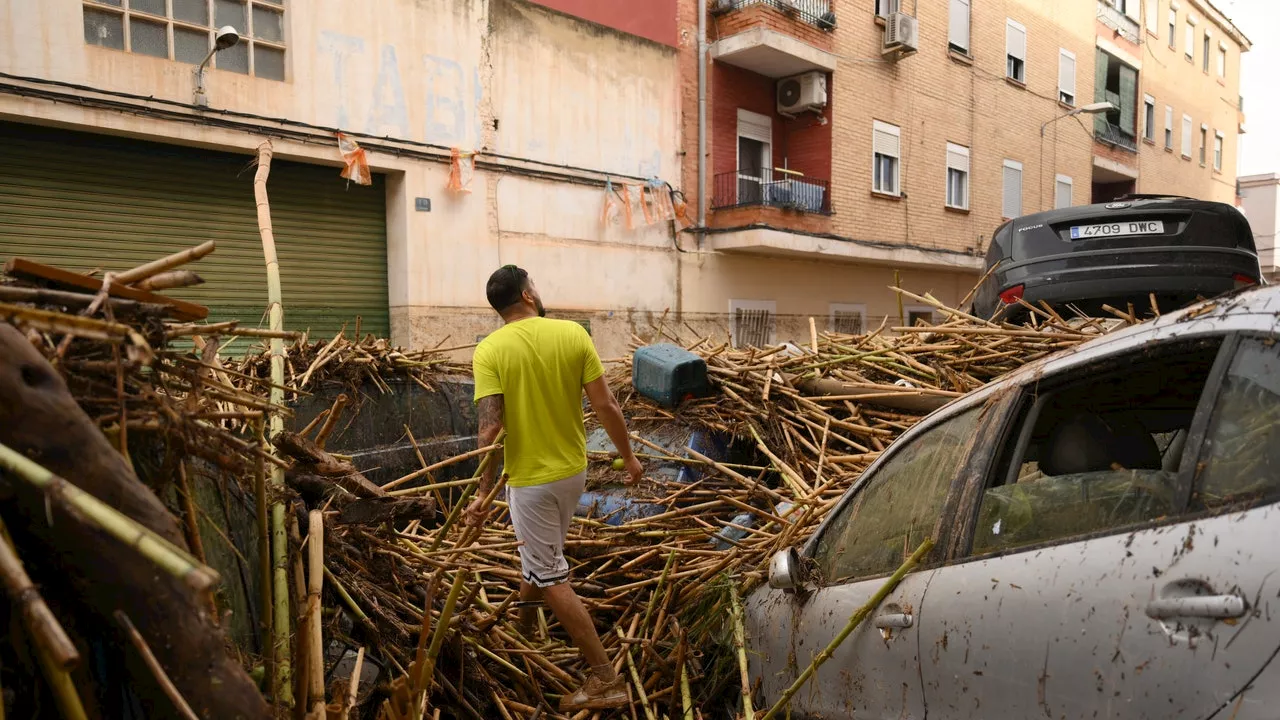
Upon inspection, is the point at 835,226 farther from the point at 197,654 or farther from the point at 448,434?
the point at 197,654

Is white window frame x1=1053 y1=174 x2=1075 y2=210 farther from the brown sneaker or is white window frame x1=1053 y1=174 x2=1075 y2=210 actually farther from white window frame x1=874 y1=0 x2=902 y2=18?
the brown sneaker

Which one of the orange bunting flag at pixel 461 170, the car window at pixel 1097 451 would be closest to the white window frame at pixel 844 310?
the orange bunting flag at pixel 461 170

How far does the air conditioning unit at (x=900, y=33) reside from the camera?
21219 millimetres

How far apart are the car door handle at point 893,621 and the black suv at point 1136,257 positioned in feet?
17.6

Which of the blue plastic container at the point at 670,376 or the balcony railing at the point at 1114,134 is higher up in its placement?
the balcony railing at the point at 1114,134

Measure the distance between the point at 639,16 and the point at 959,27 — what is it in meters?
10.8

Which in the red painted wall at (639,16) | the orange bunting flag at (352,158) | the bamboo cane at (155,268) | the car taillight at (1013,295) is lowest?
the car taillight at (1013,295)

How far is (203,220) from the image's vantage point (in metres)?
12.1

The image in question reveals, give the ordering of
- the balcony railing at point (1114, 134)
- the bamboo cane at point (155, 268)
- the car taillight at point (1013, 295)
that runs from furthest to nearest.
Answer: the balcony railing at point (1114, 134), the car taillight at point (1013, 295), the bamboo cane at point (155, 268)

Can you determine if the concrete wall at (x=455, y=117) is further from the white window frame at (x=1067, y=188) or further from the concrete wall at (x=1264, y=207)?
the concrete wall at (x=1264, y=207)

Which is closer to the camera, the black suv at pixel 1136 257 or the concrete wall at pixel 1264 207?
the black suv at pixel 1136 257

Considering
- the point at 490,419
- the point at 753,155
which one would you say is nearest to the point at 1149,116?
the point at 753,155

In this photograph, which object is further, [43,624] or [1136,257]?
[1136,257]

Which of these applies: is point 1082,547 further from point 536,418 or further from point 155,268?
point 536,418
